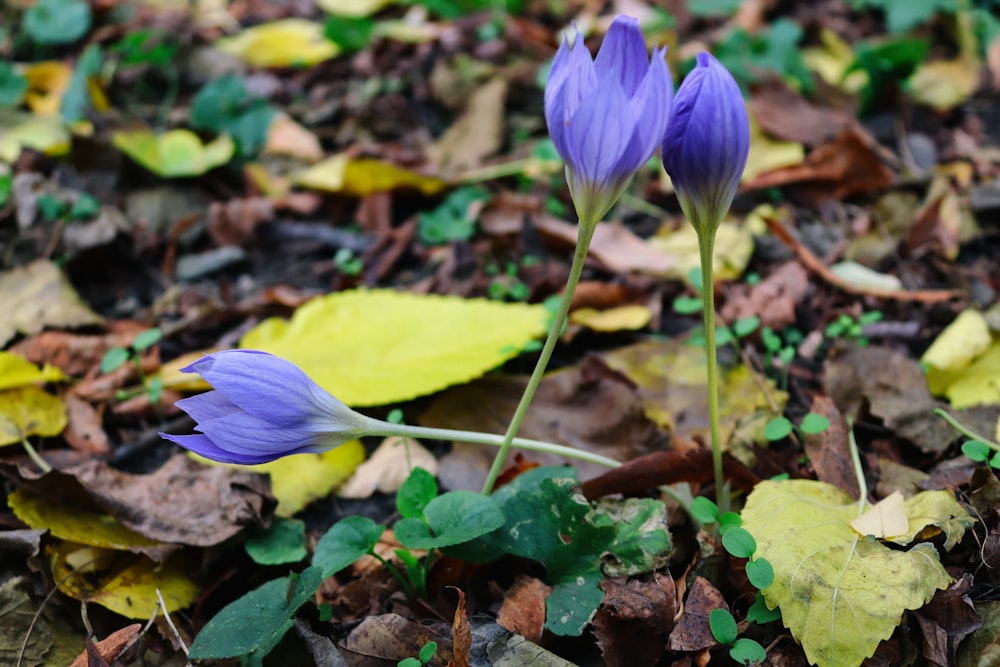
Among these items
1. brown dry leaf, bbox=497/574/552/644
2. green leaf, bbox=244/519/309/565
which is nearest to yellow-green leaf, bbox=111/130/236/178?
green leaf, bbox=244/519/309/565

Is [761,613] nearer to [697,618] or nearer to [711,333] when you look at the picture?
[697,618]

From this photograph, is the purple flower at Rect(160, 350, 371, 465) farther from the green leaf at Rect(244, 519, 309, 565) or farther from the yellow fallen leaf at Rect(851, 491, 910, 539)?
the yellow fallen leaf at Rect(851, 491, 910, 539)

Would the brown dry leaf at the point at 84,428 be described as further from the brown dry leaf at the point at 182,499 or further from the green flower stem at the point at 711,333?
the green flower stem at the point at 711,333

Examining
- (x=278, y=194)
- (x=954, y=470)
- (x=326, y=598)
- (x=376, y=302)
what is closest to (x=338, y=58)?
(x=278, y=194)

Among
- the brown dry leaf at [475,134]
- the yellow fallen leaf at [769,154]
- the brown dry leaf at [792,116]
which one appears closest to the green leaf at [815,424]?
the yellow fallen leaf at [769,154]

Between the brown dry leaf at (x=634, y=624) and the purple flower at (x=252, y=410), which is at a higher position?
the purple flower at (x=252, y=410)

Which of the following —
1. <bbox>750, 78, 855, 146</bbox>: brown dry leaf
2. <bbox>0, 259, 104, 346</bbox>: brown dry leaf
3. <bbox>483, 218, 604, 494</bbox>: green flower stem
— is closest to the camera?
<bbox>483, 218, 604, 494</bbox>: green flower stem
